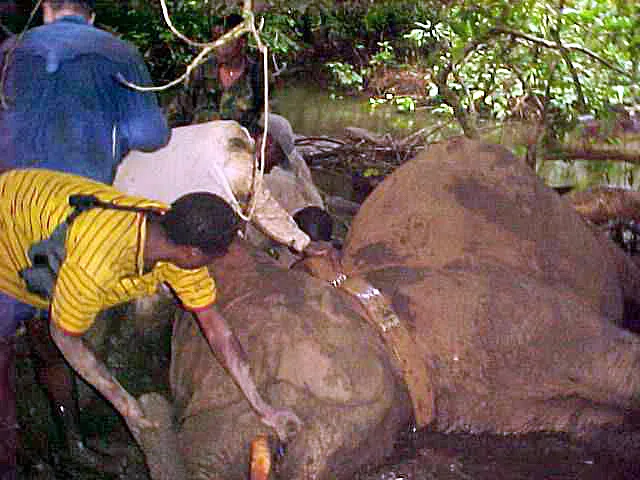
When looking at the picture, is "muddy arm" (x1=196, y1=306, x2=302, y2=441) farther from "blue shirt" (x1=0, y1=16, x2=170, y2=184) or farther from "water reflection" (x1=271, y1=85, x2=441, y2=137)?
"water reflection" (x1=271, y1=85, x2=441, y2=137)

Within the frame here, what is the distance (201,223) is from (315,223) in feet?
6.74

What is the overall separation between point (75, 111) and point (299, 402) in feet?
5.10

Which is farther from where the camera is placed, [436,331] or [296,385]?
[436,331]

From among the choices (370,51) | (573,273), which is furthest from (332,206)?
(370,51)

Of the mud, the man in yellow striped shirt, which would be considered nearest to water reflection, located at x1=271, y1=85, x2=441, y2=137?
the mud

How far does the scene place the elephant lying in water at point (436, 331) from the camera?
3047mm

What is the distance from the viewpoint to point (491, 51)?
5.91 meters

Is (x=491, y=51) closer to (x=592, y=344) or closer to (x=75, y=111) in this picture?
(x=592, y=344)

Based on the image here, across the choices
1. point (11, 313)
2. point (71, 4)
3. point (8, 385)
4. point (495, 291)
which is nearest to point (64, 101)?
point (71, 4)

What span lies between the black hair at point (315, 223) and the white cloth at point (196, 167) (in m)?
0.90

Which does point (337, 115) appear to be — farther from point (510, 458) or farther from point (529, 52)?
point (510, 458)

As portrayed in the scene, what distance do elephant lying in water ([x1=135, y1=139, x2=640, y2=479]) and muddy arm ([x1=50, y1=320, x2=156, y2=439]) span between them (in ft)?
0.93

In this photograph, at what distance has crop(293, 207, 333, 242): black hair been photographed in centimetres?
466

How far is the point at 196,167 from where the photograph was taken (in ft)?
11.9
